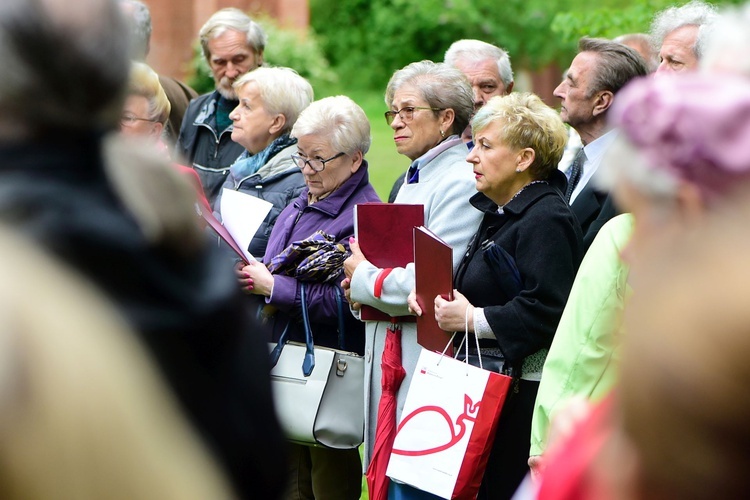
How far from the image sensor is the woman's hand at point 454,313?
14.4ft

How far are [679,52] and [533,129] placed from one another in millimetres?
1051

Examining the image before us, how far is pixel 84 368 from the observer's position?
132 cm

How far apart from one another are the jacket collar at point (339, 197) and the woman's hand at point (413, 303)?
756mm

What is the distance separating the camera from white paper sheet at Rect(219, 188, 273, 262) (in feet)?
17.6

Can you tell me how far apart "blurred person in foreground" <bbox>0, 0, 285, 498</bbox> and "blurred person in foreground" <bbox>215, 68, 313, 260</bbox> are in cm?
410

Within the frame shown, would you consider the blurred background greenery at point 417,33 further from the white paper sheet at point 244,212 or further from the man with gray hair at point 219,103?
the white paper sheet at point 244,212

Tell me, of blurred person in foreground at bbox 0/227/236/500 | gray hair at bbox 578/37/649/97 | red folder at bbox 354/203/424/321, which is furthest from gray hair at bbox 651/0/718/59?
blurred person in foreground at bbox 0/227/236/500

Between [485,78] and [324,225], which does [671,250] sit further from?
[485,78]

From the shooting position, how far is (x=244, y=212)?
5.41 m

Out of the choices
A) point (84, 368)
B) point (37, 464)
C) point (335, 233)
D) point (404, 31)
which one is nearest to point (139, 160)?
point (84, 368)

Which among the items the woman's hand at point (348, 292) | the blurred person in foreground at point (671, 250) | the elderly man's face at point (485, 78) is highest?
the blurred person in foreground at point (671, 250)

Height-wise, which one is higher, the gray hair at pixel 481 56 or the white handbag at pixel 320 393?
the gray hair at pixel 481 56

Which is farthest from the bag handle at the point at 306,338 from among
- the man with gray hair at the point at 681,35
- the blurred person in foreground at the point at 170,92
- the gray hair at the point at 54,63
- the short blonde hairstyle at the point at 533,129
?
the gray hair at the point at 54,63

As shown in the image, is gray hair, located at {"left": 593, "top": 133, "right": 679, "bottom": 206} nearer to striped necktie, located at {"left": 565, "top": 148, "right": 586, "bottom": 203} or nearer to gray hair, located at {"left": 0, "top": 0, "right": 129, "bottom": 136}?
gray hair, located at {"left": 0, "top": 0, "right": 129, "bottom": 136}
